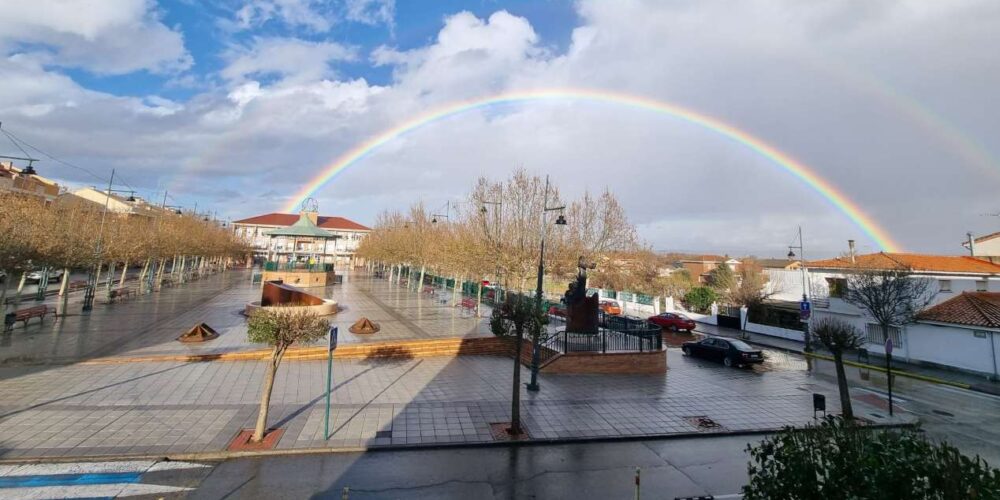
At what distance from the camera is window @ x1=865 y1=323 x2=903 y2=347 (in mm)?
21672

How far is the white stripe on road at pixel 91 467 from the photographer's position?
729 cm

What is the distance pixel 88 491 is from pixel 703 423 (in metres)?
12.5

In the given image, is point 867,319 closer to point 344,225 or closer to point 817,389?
point 817,389

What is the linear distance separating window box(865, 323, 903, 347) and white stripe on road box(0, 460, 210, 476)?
94.4 ft

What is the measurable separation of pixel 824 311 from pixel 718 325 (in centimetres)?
845

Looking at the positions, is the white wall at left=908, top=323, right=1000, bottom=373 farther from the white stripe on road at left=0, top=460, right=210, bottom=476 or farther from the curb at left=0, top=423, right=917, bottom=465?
the white stripe on road at left=0, top=460, right=210, bottom=476

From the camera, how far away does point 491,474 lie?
7.91 m

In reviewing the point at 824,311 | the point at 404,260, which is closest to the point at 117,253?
the point at 404,260

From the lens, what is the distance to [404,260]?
44.7 metres

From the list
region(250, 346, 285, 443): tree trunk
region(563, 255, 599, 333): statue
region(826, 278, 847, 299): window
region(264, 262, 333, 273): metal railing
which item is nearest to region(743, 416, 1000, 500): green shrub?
region(250, 346, 285, 443): tree trunk

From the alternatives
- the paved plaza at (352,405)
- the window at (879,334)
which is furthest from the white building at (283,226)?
the window at (879,334)

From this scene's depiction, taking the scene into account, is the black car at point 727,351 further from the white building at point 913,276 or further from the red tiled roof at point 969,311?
the red tiled roof at point 969,311

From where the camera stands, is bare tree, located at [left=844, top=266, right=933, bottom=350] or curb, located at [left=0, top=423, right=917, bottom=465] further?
bare tree, located at [left=844, top=266, right=933, bottom=350]

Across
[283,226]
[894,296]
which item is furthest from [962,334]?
[283,226]
